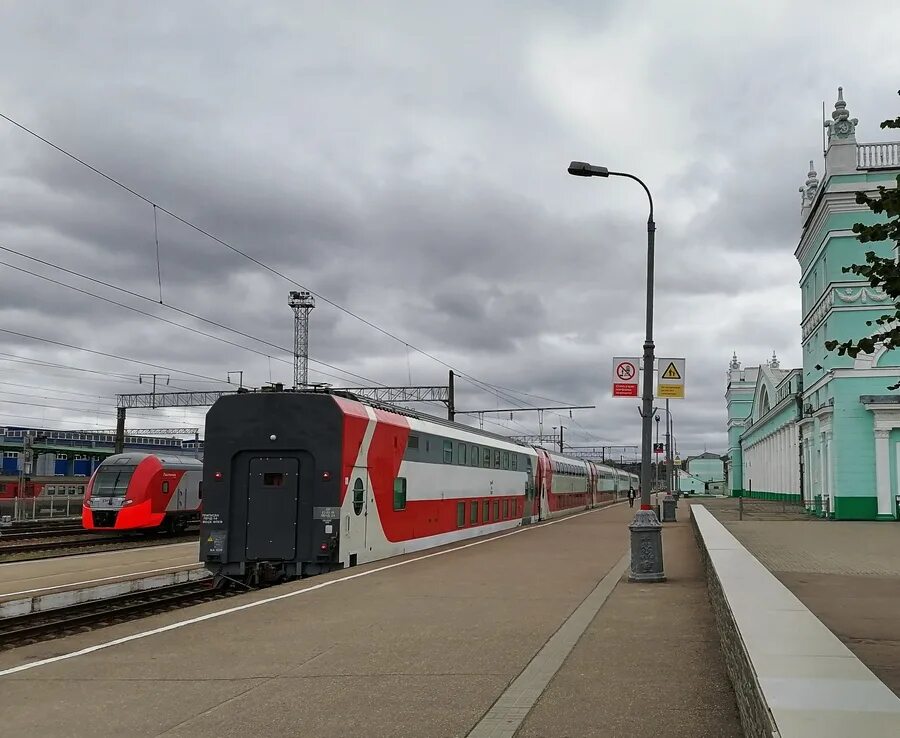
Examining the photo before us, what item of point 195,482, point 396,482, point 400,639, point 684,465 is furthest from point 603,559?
point 684,465

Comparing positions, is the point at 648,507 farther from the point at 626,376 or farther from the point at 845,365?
the point at 845,365

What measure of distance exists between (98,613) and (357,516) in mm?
4764

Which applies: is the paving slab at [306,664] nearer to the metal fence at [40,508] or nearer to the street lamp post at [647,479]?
the street lamp post at [647,479]

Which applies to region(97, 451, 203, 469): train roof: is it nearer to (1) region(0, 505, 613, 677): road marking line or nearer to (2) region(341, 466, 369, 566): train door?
(2) region(341, 466, 369, 566): train door

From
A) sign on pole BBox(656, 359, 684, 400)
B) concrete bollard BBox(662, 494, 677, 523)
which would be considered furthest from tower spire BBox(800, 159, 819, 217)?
sign on pole BBox(656, 359, 684, 400)

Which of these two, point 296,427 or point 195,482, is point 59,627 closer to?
point 296,427

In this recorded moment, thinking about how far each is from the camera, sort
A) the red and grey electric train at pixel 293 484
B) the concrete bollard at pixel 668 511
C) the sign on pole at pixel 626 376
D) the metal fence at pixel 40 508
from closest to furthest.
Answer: the red and grey electric train at pixel 293 484, the sign on pole at pixel 626 376, the concrete bollard at pixel 668 511, the metal fence at pixel 40 508

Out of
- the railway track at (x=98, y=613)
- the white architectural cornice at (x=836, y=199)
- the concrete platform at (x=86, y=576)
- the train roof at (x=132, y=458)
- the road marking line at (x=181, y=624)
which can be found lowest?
the railway track at (x=98, y=613)

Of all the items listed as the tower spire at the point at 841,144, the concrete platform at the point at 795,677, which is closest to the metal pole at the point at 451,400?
the tower spire at the point at 841,144

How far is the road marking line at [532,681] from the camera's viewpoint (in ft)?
19.7

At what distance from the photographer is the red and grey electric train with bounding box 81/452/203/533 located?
28.6 m

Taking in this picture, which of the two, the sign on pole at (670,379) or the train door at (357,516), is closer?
the train door at (357,516)

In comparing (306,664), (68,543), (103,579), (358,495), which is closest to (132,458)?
(68,543)

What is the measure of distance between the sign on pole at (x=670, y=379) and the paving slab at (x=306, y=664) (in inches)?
173
